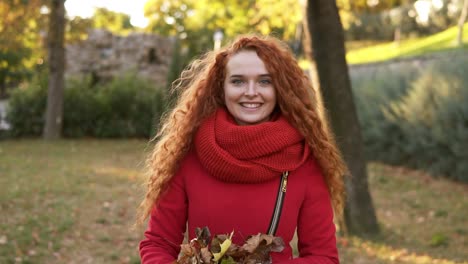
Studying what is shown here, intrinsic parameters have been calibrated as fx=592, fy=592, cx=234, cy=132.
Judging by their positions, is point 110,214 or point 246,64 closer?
point 246,64

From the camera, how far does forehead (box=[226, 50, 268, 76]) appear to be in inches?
91.7

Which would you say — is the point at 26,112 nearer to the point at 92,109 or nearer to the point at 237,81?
the point at 92,109

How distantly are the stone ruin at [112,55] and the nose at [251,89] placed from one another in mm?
19076

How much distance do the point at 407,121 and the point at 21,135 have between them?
39.1ft

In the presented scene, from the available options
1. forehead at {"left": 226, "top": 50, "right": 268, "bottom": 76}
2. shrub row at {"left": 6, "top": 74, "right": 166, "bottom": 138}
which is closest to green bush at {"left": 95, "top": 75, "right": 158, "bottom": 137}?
shrub row at {"left": 6, "top": 74, "right": 166, "bottom": 138}

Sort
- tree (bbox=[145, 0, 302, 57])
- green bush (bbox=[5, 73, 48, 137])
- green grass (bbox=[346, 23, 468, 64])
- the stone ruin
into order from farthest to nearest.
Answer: green grass (bbox=[346, 23, 468, 64]), the stone ruin, green bush (bbox=[5, 73, 48, 137]), tree (bbox=[145, 0, 302, 57])

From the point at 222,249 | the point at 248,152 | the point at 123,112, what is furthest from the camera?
the point at 123,112

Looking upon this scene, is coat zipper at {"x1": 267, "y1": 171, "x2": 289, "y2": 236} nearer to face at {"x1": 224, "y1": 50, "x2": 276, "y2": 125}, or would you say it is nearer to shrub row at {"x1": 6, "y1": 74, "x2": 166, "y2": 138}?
face at {"x1": 224, "y1": 50, "x2": 276, "y2": 125}

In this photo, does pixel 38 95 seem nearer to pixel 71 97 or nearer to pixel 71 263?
pixel 71 97

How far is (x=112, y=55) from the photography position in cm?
2134

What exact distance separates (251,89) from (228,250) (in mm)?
Result: 652

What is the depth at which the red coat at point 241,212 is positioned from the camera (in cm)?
223

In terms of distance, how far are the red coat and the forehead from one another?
0.39m

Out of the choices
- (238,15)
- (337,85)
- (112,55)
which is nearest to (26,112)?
(112,55)
